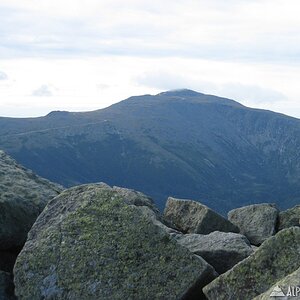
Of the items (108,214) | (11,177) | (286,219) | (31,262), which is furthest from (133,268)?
(286,219)

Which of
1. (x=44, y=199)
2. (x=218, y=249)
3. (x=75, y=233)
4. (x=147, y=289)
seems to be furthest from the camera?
(x=44, y=199)

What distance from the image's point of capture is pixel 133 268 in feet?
→ 41.5

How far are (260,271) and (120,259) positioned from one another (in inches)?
136

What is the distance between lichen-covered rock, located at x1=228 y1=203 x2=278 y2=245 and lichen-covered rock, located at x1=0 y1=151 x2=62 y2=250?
10.2 metres

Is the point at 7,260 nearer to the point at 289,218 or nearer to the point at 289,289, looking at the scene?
the point at 289,289

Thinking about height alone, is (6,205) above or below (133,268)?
above

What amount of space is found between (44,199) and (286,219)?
44.6 ft

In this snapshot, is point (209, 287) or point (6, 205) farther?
point (6, 205)

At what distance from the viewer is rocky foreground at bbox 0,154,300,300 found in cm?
1157

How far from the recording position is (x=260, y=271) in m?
11.5

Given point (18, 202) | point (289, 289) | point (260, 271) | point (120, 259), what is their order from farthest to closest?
point (18, 202)
point (120, 259)
point (260, 271)
point (289, 289)

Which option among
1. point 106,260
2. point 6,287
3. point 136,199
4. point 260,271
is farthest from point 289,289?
point 136,199

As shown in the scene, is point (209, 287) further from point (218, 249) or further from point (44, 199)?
point (44, 199)

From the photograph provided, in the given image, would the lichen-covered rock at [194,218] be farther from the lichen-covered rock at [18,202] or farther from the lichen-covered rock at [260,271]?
the lichen-covered rock at [260,271]
